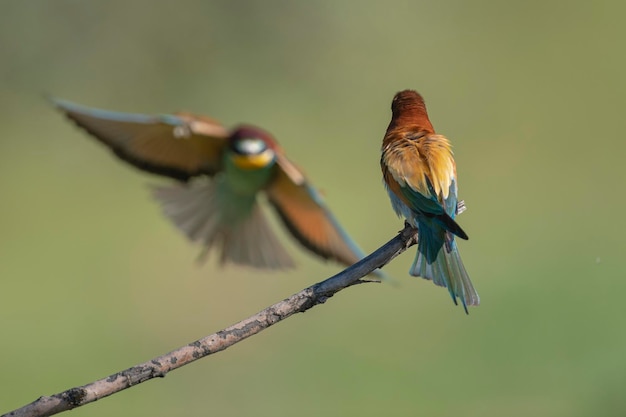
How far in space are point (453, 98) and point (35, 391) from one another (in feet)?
6.81

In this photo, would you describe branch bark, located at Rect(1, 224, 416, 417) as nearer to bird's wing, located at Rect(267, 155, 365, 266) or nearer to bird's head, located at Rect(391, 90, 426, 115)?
bird's head, located at Rect(391, 90, 426, 115)

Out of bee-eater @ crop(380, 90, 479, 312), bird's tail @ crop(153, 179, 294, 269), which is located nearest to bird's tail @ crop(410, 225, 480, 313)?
bee-eater @ crop(380, 90, 479, 312)

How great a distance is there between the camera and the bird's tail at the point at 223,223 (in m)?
2.72

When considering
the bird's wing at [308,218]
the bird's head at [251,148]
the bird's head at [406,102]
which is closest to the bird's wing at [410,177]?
the bird's head at [406,102]

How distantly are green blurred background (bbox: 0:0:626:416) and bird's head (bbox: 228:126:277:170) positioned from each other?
857mm

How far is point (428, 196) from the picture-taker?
170 cm

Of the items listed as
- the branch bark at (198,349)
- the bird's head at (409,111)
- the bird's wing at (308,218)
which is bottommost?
the branch bark at (198,349)

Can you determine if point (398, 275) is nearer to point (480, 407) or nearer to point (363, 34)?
point (480, 407)

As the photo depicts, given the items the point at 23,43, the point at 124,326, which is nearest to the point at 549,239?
the point at 124,326

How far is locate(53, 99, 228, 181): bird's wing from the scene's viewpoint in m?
2.40

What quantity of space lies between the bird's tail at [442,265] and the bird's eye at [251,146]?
0.79 meters

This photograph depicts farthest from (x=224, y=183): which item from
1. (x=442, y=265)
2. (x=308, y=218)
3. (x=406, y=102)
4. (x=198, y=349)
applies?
(x=198, y=349)

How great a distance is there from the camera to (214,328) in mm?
3514

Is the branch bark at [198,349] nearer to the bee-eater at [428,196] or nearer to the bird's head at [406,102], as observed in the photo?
the bee-eater at [428,196]
